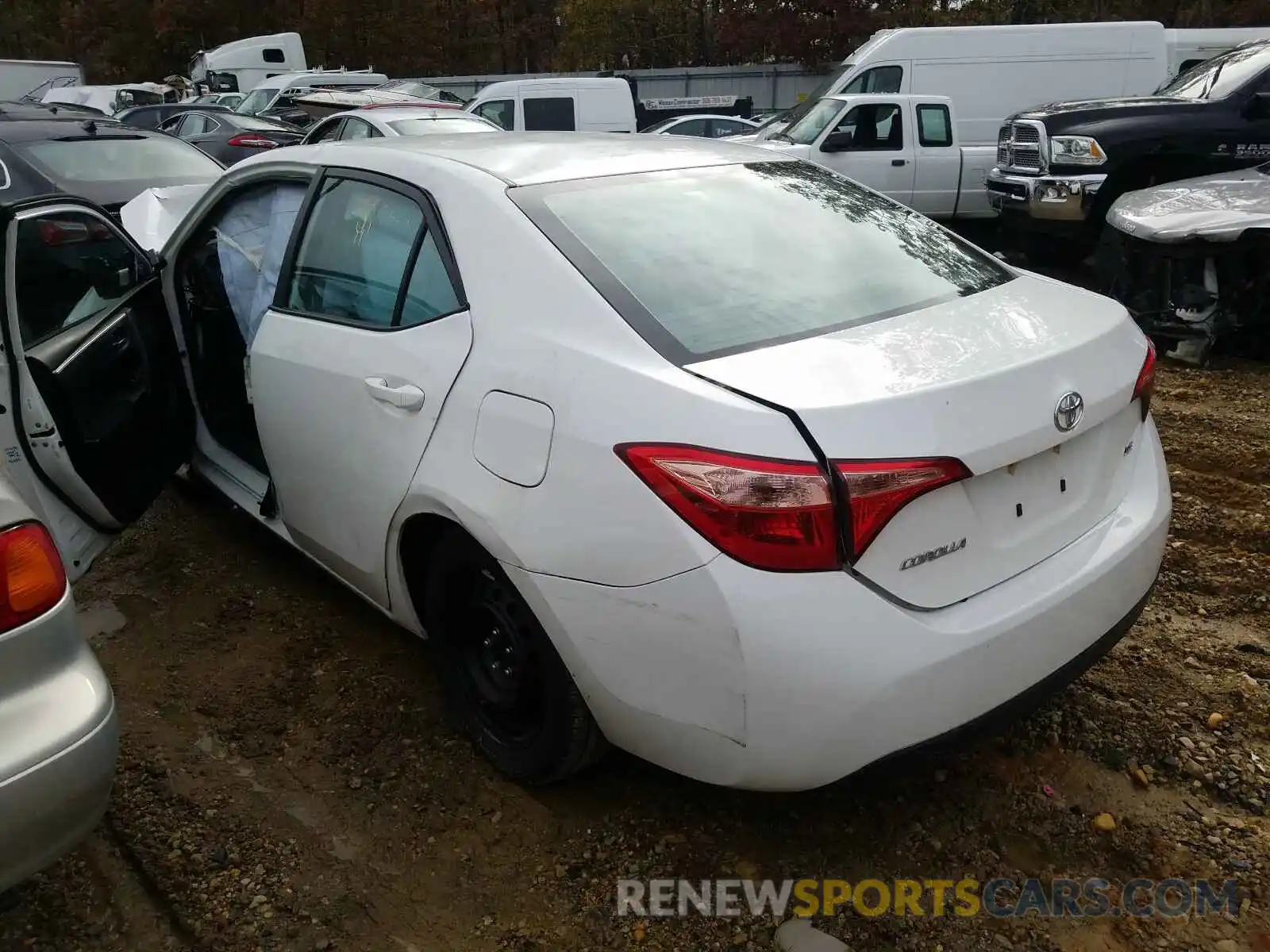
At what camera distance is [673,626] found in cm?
189

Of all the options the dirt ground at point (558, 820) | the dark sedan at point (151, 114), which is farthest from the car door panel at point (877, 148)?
the dark sedan at point (151, 114)

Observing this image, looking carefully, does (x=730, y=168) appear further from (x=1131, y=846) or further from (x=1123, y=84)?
(x=1123, y=84)

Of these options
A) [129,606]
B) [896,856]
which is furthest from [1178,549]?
[129,606]

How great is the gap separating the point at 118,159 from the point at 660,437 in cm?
733

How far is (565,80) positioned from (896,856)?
512 inches

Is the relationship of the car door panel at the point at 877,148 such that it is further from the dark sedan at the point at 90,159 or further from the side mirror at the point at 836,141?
the dark sedan at the point at 90,159

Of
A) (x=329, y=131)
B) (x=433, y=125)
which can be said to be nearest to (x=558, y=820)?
(x=433, y=125)

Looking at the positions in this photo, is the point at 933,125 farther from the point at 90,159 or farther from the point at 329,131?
the point at 90,159

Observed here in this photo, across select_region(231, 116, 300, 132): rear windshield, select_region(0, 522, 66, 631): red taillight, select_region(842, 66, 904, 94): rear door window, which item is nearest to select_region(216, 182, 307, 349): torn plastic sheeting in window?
select_region(0, 522, 66, 631): red taillight

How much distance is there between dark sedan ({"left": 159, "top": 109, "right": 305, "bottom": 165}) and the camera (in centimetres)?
1283

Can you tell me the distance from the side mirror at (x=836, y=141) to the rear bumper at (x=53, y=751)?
9.78 m

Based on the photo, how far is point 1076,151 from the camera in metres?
7.80

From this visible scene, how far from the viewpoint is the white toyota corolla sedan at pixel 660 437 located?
1.83 meters

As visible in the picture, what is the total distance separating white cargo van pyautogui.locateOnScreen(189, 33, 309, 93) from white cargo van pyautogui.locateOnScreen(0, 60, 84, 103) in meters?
6.16
